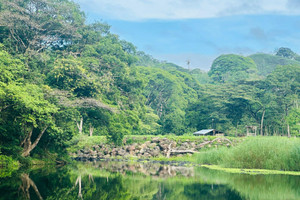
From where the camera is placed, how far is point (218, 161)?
1945 centimetres

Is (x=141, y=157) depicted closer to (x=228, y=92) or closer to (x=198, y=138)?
(x=198, y=138)

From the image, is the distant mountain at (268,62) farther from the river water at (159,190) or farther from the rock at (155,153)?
the river water at (159,190)

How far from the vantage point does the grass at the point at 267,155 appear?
1560 centimetres

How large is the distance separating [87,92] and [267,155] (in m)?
12.4

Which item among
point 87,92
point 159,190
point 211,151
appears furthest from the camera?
point 87,92

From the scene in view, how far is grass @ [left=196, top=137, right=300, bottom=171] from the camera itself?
15.6 metres

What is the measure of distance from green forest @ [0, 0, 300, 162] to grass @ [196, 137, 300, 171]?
8.53 meters

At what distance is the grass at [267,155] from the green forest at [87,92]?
28.0 ft

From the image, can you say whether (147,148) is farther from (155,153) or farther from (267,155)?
(267,155)

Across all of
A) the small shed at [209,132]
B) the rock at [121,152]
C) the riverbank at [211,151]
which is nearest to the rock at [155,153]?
the riverbank at [211,151]

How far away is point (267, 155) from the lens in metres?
16.4

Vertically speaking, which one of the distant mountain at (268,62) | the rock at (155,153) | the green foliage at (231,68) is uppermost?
the distant mountain at (268,62)

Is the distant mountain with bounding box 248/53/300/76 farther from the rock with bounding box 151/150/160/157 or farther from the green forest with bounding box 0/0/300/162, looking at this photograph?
the rock with bounding box 151/150/160/157

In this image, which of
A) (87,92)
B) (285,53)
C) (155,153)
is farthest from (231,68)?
(87,92)
